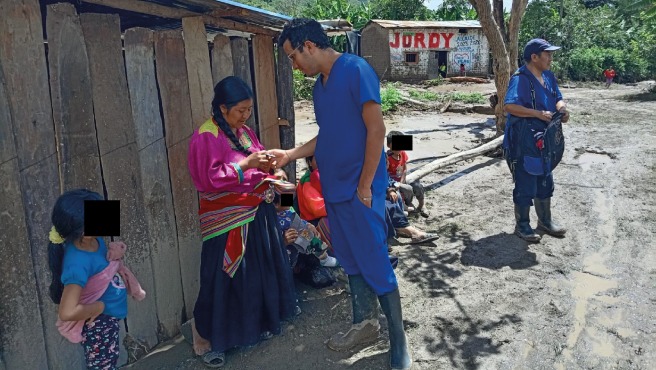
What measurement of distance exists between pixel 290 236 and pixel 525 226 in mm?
2545

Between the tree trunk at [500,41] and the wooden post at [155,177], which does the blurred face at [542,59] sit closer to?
the wooden post at [155,177]

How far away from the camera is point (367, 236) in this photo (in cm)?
295

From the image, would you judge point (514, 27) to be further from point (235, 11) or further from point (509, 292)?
point (235, 11)

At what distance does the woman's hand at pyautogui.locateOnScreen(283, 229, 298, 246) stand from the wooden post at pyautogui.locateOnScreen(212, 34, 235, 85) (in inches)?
48.4

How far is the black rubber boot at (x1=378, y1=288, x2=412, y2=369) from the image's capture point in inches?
120

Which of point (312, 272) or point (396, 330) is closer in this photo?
point (396, 330)

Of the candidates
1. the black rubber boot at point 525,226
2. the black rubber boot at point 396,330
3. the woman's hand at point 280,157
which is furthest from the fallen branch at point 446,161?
the black rubber boot at point 396,330

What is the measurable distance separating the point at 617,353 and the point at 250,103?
2746 millimetres

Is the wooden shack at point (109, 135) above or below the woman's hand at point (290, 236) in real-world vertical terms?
above

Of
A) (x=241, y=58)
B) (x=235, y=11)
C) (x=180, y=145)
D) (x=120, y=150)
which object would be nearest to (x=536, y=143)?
(x=241, y=58)

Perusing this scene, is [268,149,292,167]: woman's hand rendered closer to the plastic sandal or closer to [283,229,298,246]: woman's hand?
[283,229,298,246]: woman's hand

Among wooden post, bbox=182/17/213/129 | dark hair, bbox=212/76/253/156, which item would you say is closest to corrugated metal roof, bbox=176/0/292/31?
wooden post, bbox=182/17/213/129

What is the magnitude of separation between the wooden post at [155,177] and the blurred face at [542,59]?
3400 mm

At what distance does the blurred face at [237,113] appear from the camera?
117 inches
